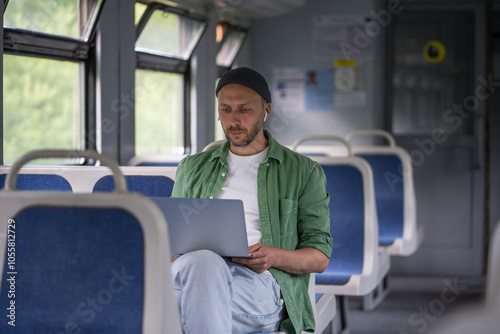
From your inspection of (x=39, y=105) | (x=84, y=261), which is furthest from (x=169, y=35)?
(x=84, y=261)

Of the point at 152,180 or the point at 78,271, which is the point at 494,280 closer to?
the point at 78,271

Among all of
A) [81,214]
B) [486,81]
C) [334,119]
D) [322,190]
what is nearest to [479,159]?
[486,81]

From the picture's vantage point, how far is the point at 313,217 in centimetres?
246

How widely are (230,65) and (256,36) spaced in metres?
0.47

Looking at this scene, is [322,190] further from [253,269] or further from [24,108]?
[24,108]

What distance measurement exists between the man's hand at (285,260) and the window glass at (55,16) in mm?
1760

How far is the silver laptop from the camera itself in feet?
6.81

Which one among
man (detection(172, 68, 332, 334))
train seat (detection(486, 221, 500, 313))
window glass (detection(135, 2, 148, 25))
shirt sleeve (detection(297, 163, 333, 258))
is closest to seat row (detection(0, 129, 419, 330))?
man (detection(172, 68, 332, 334))

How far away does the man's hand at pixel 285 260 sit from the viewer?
7.45ft

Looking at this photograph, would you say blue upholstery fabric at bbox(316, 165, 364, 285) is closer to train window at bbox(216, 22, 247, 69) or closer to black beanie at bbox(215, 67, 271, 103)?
black beanie at bbox(215, 67, 271, 103)

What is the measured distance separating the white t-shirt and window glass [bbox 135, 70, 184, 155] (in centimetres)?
194

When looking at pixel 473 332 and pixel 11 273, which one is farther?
pixel 11 273

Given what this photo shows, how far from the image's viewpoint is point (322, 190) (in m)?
2.52

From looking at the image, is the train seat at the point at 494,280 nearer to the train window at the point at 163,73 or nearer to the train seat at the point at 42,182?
the train seat at the point at 42,182
